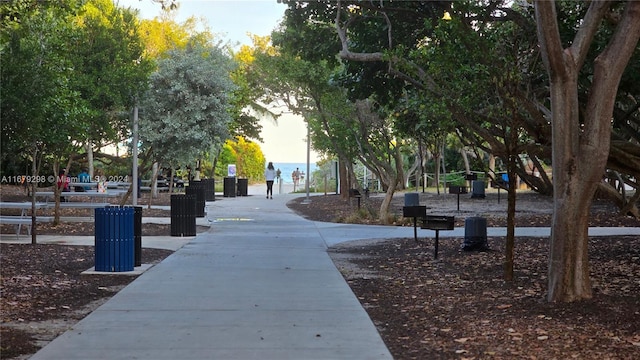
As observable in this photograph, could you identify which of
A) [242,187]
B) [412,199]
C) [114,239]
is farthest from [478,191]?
[114,239]

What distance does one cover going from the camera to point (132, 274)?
11.3m

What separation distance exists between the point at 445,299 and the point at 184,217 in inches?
357

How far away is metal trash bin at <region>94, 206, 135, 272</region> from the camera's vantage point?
11.2 metres

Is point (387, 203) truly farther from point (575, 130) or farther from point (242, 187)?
point (242, 187)

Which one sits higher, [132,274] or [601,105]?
[601,105]

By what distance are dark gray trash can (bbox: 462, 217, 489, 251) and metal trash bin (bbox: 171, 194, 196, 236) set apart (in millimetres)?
6332

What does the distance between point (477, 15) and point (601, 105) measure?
464cm

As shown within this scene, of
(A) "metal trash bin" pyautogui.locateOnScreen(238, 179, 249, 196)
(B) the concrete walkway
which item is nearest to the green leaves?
(B) the concrete walkway

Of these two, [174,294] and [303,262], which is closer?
[174,294]

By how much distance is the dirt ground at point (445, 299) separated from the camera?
6898mm

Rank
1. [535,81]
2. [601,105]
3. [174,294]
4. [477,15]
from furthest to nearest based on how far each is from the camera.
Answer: [535,81] → [477,15] → [174,294] → [601,105]

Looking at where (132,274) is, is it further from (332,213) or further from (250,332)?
(332,213)

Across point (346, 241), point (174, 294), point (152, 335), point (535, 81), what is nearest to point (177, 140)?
point (346, 241)

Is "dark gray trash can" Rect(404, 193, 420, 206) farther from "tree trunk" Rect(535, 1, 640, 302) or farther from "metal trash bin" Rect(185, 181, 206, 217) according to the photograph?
"tree trunk" Rect(535, 1, 640, 302)
